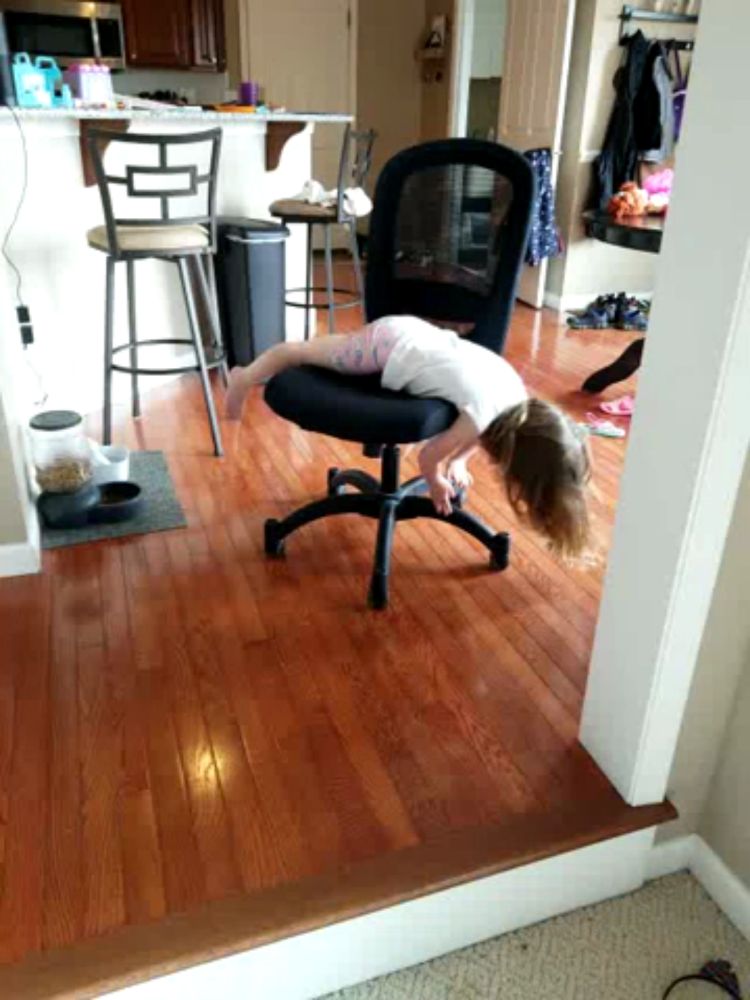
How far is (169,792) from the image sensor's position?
4.46 ft

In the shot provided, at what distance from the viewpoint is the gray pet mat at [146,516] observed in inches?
84.6

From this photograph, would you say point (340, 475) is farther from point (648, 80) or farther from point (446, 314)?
point (648, 80)

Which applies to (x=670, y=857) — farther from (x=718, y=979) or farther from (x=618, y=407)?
(x=618, y=407)

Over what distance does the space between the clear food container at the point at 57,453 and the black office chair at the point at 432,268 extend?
588 mm

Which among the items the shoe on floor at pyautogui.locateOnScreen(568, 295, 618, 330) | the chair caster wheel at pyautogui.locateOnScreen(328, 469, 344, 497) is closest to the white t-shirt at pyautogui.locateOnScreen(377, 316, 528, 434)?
the chair caster wheel at pyautogui.locateOnScreen(328, 469, 344, 497)

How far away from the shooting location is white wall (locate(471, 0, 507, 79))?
6176mm

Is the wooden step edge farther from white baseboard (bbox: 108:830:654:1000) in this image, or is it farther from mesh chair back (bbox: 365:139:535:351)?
mesh chair back (bbox: 365:139:535:351)

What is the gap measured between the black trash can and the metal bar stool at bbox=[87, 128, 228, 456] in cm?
8

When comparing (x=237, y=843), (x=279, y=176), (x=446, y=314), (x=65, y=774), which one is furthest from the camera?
(x=279, y=176)

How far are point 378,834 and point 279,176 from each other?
10.4 ft

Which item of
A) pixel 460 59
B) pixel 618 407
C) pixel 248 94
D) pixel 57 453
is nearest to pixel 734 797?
pixel 57 453

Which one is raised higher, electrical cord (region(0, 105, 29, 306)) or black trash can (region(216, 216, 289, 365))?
electrical cord (region(0, 105, 29, 306))

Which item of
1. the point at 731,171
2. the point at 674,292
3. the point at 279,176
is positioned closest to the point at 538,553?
the point at 674,292

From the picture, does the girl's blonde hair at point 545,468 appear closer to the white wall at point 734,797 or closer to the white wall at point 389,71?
the white wall at point 734,797
